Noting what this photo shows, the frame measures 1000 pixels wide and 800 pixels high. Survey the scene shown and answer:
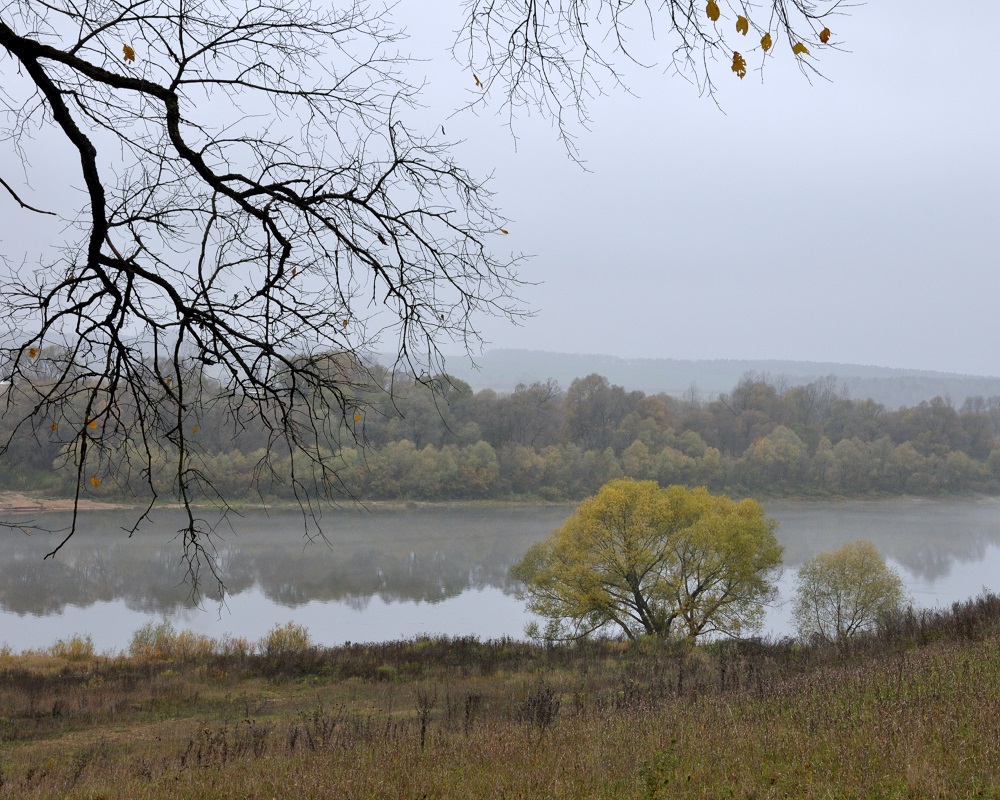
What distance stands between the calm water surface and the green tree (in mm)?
2634

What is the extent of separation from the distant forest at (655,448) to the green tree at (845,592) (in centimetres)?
2652

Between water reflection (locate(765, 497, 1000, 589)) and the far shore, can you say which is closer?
water reflection (locate(765, 497, 1000, 589))

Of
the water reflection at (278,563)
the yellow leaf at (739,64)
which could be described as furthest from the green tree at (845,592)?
the yellow leaf at (739,64)

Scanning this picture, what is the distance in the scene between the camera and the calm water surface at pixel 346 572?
28594mm

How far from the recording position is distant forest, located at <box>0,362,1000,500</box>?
2356 inches

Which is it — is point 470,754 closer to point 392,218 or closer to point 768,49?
point 392,218

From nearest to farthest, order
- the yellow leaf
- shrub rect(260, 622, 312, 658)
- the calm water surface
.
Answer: the yellow leaf < shrub rect(260, 622, 312, 658) < the calm water surface

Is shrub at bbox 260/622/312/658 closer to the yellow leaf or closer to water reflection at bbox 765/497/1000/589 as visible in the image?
the yellow leaf

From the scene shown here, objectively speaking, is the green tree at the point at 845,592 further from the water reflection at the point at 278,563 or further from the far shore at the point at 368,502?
the far shore at the point at 368,502

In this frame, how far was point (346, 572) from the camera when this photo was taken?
37.5 m

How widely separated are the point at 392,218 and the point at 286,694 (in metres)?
15.8

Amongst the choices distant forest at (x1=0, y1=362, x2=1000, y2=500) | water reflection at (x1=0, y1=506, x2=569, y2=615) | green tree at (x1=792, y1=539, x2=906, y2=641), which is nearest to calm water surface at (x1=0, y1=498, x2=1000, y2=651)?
water reflection at (x1=0, y1=506, x2=569, y2=615)

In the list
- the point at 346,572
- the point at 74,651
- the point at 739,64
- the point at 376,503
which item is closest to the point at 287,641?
the point at 74,651

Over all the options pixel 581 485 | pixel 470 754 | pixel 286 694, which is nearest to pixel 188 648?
pixel 286 694
